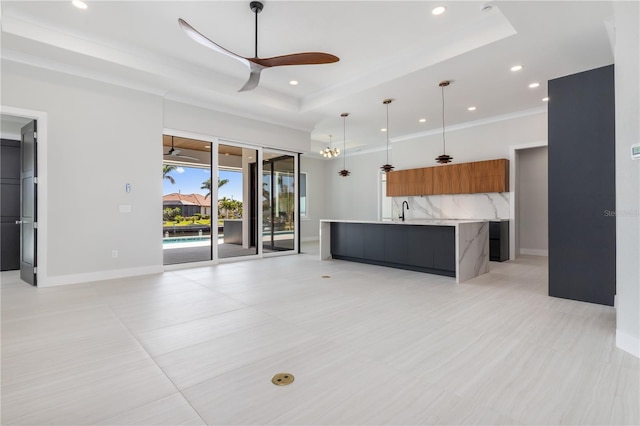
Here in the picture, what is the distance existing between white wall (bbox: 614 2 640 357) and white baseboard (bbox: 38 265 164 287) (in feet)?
19.9

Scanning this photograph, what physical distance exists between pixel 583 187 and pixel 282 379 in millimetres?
3882

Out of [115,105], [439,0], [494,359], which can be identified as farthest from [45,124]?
[494,359]

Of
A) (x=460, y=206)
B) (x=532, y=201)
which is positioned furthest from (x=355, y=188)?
(x=532, y=201)

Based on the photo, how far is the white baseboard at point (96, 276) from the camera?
4.55 m

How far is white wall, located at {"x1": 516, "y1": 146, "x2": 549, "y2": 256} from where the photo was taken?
7.29 metres

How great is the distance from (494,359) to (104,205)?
557 centimetres

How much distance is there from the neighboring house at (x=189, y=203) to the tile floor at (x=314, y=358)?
248 centimetres

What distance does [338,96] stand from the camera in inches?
230

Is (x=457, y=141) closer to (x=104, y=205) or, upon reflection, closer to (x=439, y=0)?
(x=439, y=0)

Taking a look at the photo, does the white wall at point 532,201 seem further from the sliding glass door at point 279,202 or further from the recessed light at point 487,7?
the sliding glass door at point 279,202

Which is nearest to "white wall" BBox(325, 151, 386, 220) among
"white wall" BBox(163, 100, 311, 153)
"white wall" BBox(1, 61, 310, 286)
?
"white wall" BBox(163, 100, 311, 153)

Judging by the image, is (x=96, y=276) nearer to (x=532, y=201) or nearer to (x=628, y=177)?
(x=628, y=177)

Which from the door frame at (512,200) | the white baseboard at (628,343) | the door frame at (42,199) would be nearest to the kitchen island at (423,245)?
the door frame at (512,200)

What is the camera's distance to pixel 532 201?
24.5 ft
